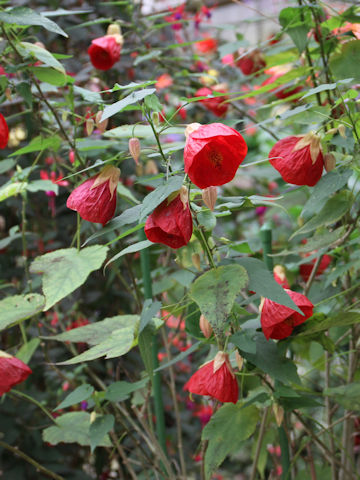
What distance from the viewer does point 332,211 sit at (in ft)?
2.31

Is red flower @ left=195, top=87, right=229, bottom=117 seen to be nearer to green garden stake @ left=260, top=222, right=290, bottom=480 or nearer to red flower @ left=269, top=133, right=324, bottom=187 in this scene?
green garden stake @ left=260, top=222, right=290, bottom=480

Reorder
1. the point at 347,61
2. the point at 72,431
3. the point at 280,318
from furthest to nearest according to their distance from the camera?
the point at 72,431
the point at 347,61
the point at 280,318

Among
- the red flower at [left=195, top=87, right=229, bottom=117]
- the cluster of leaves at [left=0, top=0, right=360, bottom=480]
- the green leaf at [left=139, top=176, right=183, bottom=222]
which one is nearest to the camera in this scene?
the green leaf at [left=139, top=176, right=183, bottom=222]

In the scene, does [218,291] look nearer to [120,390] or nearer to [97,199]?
[97,199]

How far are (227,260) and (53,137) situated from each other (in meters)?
0.46

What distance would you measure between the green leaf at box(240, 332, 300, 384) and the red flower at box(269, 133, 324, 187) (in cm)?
19

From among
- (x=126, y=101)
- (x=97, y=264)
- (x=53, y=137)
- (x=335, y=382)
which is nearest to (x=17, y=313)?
(x=97, y=264)

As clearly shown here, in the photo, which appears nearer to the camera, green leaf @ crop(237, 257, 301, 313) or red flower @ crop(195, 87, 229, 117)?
green leaf @ crop(237, 257, 301, 313)

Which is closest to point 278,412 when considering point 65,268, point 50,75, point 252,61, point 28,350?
point 65,268

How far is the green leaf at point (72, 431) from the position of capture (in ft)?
2.97

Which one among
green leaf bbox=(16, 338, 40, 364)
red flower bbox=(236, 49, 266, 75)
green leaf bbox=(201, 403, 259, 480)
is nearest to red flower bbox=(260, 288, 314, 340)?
green leaf bbox=(201, 403, 259, 480)

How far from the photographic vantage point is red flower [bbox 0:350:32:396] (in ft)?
2.33

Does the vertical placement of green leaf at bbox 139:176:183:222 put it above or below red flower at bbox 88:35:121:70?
below

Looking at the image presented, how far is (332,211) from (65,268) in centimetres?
34
